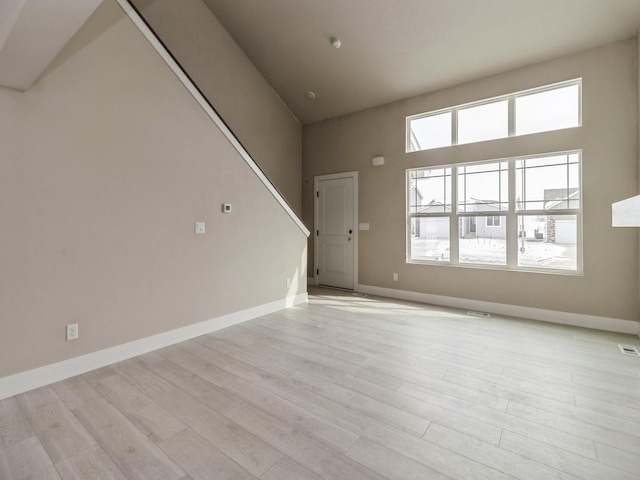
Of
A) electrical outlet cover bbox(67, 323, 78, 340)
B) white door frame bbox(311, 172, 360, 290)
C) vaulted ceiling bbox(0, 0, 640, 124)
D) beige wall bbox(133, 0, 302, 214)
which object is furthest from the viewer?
white door frame bbox(311, 172, 360, 290)

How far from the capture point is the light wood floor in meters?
1.59

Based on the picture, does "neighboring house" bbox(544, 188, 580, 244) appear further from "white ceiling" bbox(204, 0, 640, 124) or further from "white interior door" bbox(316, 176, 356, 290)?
"white interior door" bbox(316, 176, 356, 290)

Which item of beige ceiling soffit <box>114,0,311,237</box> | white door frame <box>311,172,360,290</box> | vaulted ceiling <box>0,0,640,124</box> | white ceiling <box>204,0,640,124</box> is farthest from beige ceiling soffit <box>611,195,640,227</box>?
white door frame <box>311,172,360,290</box>

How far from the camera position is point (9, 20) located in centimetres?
161

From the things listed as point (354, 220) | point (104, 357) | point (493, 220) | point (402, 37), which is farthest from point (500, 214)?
point (104, 357)

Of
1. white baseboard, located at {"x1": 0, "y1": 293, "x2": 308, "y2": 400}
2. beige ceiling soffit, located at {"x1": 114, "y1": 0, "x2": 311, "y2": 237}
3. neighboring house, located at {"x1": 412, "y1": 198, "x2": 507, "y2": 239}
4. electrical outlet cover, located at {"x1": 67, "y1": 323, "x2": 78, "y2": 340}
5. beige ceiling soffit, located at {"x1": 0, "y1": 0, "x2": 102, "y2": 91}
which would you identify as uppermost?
beige ceiling soffit, located at {"x1": 114, "y1": 0, "x2": 311, "y2": 237}

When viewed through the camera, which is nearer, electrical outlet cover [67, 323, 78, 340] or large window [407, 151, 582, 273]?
electrical outlet cover [67, 323, 78, 340]

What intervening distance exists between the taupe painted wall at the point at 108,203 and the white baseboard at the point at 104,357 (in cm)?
6

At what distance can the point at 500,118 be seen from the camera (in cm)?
441

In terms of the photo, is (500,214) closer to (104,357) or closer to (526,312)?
(526,312)

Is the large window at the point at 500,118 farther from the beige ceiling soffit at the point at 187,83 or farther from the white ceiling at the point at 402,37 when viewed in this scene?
the beige ceiling soffit at the point at 187,83

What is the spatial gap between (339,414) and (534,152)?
4038 millimetres

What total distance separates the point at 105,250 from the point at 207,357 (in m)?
1.27

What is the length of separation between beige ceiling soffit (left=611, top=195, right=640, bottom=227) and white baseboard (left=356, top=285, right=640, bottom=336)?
4.12m
